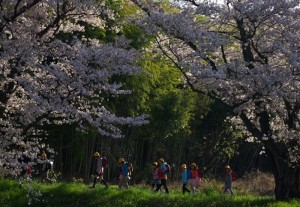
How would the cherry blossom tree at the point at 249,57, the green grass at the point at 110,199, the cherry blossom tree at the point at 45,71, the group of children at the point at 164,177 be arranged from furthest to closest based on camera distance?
the group of children at the point at 164,177 < the green grass at the point at 110,199 < the cherry blossom tree at the point at 249,57 < the cherry blossom tree at the point at 45,71

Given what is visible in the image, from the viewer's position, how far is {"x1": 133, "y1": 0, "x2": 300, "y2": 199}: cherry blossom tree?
12.8 meters

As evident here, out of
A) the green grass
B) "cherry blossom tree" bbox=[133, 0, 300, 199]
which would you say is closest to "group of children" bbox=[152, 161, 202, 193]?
the green grass

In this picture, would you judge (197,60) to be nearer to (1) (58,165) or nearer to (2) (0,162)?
(2) (0,162)

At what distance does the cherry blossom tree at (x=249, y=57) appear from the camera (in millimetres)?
12812

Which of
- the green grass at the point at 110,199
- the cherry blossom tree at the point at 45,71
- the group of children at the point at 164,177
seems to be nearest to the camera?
the cherry blossom tree at the point at 45,71

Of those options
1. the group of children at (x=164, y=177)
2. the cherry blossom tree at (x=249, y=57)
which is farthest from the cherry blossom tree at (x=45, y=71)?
the group of children at (x=164, y=177)

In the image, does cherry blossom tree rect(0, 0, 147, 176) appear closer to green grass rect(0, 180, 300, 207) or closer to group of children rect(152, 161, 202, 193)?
green grass rect(0, 180, 300, 207)

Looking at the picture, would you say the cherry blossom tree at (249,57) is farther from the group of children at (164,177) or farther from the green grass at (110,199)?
the group of children at (164,177)

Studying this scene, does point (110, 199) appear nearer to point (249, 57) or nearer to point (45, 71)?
point (249, 57)

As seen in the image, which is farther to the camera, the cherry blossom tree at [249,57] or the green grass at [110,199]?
the green grass at [110,199]

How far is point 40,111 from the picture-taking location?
9750mm

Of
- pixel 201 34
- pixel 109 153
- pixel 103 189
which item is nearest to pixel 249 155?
pixel 109 153

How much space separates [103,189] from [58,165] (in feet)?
30.4

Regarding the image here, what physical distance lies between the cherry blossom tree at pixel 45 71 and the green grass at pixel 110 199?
12.4 feet
